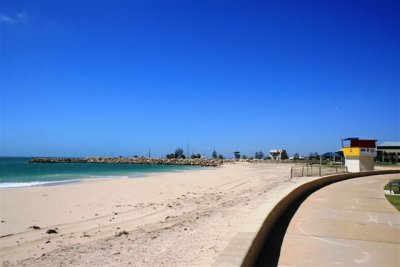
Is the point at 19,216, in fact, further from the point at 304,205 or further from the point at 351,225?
the point at 351,225

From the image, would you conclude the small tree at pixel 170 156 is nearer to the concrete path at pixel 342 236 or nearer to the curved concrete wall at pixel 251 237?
the concrete path at pixel 342 236

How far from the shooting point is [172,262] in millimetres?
5793

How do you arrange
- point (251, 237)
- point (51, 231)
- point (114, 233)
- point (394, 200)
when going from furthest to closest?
point (394, 200) → point (51, 231) → point (114, 233) → point (251, 237)

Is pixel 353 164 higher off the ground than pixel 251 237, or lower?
higher

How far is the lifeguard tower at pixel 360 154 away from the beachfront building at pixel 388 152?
43.9 metres

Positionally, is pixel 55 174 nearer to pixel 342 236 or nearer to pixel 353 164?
pixel 353 164

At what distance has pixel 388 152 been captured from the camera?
7656 centimetres

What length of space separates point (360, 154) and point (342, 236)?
24.6m

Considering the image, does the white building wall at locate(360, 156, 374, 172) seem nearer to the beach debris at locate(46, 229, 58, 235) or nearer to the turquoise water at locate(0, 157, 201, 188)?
the turquoise water at locate(0, 157, 201, 188)

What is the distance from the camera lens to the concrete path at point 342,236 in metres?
5.89

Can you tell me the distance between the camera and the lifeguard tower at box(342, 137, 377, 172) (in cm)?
3005

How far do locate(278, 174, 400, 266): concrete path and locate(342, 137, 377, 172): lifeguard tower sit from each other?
19.2 metres

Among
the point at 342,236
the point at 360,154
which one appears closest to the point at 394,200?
the point at 342,236

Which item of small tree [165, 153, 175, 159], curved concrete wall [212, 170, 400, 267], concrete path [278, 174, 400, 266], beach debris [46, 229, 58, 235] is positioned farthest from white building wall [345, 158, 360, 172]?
small tree [165, 153, 175, 159]
